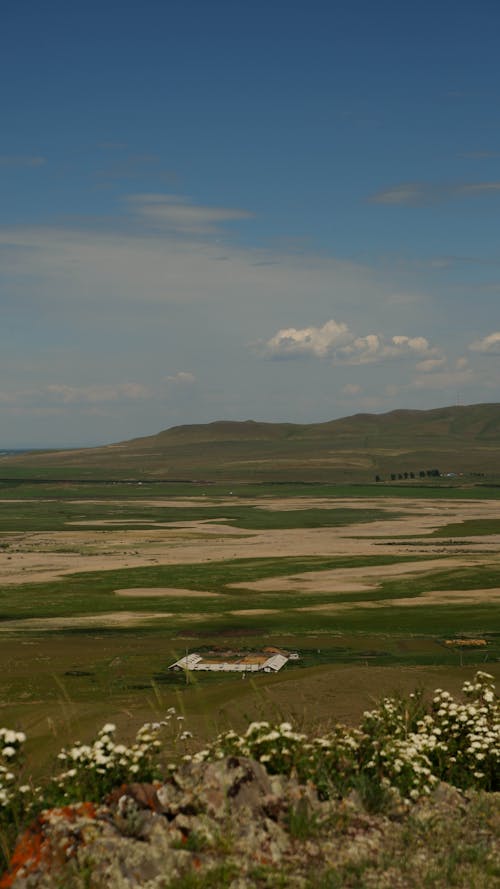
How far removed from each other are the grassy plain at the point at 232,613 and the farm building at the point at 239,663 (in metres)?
1.06

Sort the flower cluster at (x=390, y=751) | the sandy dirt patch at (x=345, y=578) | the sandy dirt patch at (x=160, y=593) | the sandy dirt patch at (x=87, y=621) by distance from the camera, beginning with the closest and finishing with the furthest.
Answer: the flower cluster at (x=390, y=751), the sandy dirt patch at (x=87, y=621), the sandy dirt patch at (x=160, y=593), the sandy dirt patch at (x=345, y=578)

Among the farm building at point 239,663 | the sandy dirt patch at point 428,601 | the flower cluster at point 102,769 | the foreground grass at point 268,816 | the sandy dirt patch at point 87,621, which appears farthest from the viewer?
the sandy dirt patch at point 428,601

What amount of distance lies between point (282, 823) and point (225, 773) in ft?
3.35

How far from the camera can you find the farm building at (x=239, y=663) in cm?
4591

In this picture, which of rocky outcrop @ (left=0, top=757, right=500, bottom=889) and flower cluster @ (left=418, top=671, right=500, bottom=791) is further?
flower cluster @ (left=418, top=671, right=500, bottom=791)

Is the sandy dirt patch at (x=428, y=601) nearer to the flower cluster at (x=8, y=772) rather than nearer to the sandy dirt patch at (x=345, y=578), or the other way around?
the sandy dirt patch at (x=345, y=578)

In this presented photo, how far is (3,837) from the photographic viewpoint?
11.1 metres

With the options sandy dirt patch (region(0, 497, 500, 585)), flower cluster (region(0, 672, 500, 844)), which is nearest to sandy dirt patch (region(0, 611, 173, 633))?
sandy dirt patch (region(0, 497, 500, 585))

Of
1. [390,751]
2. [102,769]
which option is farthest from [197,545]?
[102,769]

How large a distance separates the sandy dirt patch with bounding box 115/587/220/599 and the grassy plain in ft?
0.87

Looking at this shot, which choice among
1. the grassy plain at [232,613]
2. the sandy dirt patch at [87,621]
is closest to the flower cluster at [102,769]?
the grassy plain at [232,613]

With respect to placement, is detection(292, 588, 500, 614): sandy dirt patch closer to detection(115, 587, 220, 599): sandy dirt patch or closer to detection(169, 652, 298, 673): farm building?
detection(115, 587, 220, 599): sandy dirt patch

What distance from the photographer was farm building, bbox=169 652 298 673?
151ft

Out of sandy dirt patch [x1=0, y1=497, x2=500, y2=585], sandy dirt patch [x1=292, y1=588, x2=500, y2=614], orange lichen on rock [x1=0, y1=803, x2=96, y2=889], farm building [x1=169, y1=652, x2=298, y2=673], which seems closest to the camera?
orange lichen on rock [x1=0, y1=803, x2=96, y2=889]
